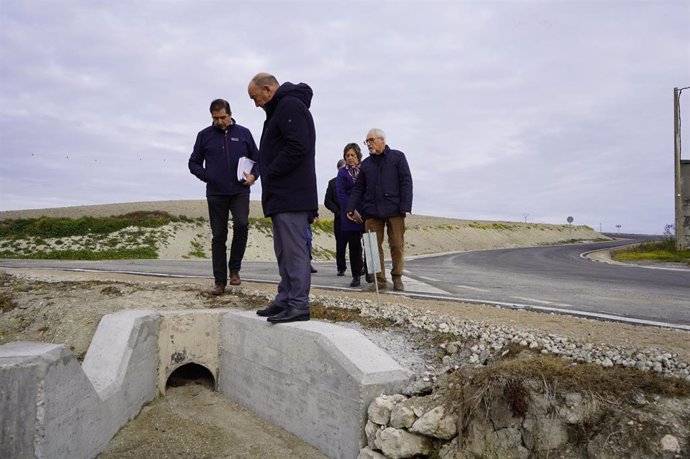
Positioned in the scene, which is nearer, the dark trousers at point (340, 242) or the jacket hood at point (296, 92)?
the jacket hood at point (296, 92)

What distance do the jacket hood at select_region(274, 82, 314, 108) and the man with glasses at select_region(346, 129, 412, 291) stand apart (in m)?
2.59

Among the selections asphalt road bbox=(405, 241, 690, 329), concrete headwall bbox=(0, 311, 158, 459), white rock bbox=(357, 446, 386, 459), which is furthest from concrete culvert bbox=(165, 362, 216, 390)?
asphalt road bbox=(405, 241, 690, 329)

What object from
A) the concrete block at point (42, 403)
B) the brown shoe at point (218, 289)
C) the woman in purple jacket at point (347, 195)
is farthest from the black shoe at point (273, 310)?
the woman in purple jacket at point (347, 195)

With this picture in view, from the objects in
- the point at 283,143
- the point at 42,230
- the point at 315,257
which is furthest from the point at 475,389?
the point at 42,230

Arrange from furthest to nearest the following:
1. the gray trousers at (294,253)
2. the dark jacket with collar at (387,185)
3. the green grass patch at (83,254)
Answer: the green grass patch at (83,254)
the dark jacket with collar at (387,185)
the gray trousers at (294,253)

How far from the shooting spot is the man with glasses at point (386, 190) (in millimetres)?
7168

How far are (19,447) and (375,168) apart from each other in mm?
5109

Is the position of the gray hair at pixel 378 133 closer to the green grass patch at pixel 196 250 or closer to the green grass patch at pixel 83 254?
the green grass patch at pixel 83 254

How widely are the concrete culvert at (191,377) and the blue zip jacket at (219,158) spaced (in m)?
2.18

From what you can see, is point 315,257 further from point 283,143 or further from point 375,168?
point 283,143

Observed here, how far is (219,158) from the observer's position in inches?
272

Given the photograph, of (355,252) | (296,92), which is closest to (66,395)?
(296,92)

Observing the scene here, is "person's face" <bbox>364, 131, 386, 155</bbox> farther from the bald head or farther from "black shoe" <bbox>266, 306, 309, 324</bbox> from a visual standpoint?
"black shoe" <bbox>266, 306, 309, 324</bbox>

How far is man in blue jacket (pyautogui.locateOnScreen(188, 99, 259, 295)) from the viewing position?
6.91 metres
